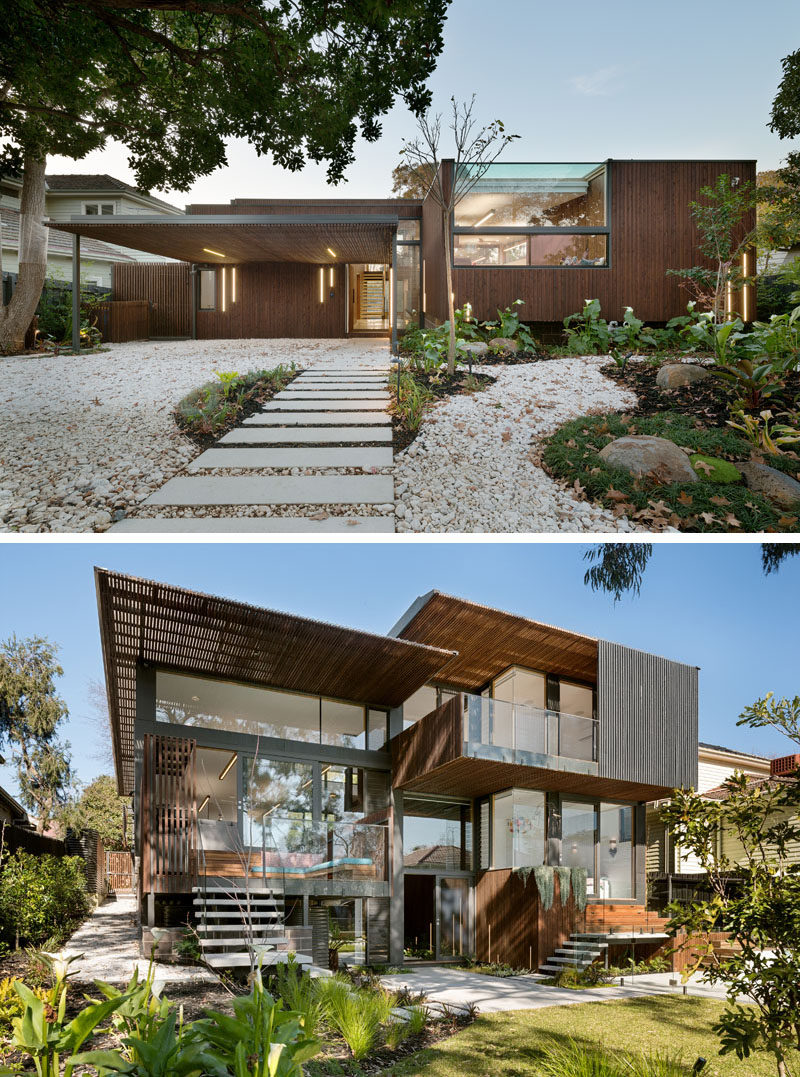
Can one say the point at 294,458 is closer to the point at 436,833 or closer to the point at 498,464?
the point at 498,464

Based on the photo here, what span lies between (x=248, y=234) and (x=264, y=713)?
33.6 ft

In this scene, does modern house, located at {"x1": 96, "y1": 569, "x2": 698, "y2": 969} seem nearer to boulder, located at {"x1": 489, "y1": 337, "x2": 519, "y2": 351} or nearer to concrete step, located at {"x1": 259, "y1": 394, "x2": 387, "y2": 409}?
concrete step, located at {"x1": 259, "y1": 394, "x2": 387, "y2": 409}

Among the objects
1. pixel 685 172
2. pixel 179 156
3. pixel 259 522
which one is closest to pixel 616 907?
pixel 259 522

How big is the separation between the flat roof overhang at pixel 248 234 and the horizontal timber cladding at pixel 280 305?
1.26m

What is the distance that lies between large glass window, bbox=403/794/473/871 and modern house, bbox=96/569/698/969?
32mm

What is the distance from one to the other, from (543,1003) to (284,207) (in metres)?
22.3

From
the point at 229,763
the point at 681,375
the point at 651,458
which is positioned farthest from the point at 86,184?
the point at 651,458

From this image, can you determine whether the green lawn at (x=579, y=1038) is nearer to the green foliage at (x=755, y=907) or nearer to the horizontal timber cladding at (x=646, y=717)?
the green foliage at (x=755, y=907)

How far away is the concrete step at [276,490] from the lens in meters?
6.86

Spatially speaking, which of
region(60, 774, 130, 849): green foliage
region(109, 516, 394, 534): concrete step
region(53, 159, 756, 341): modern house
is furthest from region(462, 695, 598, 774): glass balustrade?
region(60, 774, 130, 849): green foliage

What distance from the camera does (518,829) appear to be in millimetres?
12242

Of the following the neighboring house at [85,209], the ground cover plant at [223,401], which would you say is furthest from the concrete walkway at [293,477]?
the neighboring house at [85,209]

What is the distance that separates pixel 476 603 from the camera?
11156 mm

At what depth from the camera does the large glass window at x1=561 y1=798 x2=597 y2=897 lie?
1241cm
